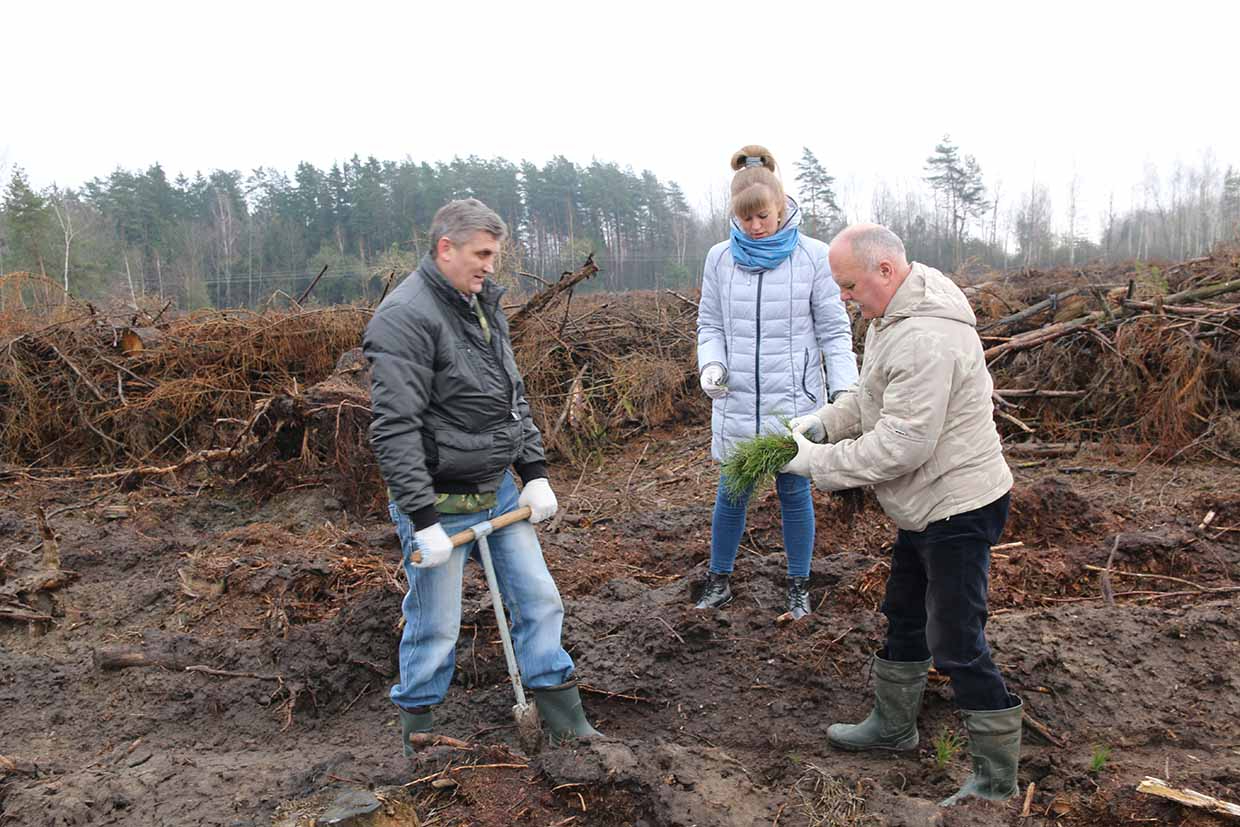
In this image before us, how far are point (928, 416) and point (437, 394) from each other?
1.57 m

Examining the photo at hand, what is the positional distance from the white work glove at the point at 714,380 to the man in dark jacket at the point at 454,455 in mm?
917

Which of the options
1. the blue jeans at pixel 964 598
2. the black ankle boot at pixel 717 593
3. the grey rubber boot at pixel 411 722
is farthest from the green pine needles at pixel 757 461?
the grey rubber boot at pixel 411 722

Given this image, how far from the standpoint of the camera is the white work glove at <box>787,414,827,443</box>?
3096 mm

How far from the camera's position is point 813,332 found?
3.73 meters

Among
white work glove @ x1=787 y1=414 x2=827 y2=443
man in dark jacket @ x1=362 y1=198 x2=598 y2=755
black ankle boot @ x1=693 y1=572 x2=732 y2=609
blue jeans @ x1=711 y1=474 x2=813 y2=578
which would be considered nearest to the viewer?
man in dark jacket @ x1=362 y1=198 x2=598 y2=755

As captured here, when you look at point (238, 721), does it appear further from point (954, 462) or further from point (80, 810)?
point (954, 462)

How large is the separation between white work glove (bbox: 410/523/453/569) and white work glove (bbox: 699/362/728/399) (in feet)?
4.80

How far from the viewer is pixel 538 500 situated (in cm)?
312

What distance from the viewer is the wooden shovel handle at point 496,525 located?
2.79 meters

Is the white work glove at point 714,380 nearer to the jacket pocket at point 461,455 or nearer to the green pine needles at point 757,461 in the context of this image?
the green pine needles at point 757,461

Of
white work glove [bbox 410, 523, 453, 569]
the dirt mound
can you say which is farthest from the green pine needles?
the dirt mound

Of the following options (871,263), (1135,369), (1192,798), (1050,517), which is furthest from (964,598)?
(1135,369)

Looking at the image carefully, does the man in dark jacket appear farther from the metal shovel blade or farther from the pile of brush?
the pile of brush

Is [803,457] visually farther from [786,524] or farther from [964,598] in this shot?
[786,524]
